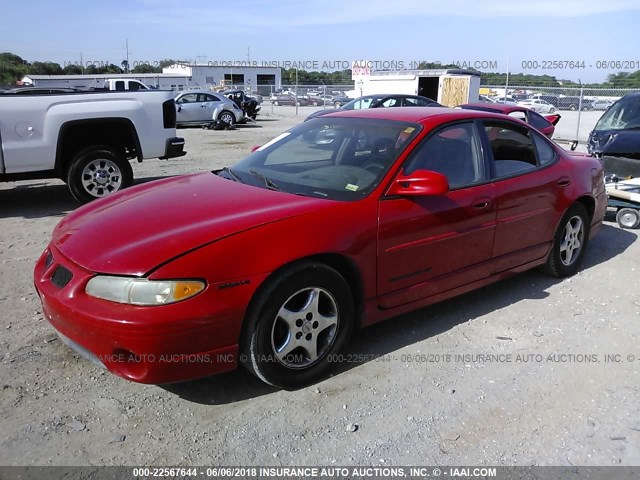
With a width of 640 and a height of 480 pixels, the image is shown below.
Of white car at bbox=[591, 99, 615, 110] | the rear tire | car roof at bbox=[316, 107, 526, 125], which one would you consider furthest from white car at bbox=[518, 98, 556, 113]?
car roof at bbox=[316, 107, 526, 125]

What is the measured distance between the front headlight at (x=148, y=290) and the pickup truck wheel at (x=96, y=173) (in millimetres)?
5078

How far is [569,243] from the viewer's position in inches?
202

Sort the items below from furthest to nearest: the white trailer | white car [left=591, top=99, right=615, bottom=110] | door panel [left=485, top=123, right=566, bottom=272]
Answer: the white trailer
white car [left=591, top=99, right=615, bottom=110]
door panel [left=485, top=123, right=566, bottom=272]

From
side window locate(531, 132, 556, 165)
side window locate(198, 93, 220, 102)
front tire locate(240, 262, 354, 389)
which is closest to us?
front tire locate(240, 262, 354, 389)

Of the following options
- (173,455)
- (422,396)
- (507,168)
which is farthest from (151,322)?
(507,168)

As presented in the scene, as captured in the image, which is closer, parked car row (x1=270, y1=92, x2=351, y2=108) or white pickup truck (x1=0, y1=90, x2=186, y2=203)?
white pickup truck (x1=0, y1=90, x2=186, y2=203)

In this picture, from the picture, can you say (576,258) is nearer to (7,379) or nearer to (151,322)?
(151,322)

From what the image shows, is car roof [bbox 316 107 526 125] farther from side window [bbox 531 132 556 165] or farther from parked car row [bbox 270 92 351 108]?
parked car row [bbox 270 92 351 108]

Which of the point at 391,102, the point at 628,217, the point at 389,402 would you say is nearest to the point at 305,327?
the point at 389,402

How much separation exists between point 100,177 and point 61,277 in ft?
16.4

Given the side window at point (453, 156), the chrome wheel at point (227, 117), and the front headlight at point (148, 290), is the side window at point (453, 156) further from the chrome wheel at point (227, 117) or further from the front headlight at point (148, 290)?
the chrome wheel at point (227, 117)

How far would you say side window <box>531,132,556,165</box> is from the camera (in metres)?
4.83

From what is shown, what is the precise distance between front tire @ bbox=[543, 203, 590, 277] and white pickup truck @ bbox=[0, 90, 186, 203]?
5.44 metres

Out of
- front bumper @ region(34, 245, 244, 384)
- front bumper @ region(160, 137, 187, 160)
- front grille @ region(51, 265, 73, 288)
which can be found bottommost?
front bumper @ region(34, 245, 244, 384)
